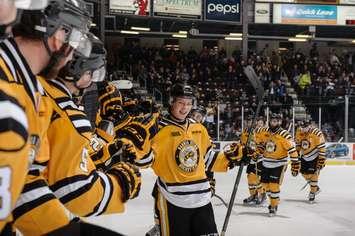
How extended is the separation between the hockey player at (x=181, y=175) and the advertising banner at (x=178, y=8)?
12.6m

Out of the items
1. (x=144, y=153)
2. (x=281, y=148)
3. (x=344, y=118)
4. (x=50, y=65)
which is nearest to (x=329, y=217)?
(x=281, y=148)

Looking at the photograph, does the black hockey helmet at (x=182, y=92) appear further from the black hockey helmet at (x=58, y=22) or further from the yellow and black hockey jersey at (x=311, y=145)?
the yellow and black hockey jersey at (x=311, y=145)

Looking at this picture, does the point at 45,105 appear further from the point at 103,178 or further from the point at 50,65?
the point at 103,178

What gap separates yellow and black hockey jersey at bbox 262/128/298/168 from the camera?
7.41m

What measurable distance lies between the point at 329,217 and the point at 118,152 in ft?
15.4

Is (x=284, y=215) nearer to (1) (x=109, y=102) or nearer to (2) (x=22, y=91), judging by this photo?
(1) (x=109, y=102)

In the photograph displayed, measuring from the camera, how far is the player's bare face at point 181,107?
12.4 feet

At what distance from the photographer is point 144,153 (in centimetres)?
306

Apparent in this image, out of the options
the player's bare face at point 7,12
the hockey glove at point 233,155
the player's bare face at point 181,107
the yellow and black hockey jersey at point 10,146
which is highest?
the player's bare face at point 7,12

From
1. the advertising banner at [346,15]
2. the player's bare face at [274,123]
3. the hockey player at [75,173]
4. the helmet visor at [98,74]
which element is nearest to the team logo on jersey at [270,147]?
the player's bare face at [274,123]

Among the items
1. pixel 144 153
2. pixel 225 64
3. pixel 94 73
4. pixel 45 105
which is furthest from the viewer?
pixel 225 64

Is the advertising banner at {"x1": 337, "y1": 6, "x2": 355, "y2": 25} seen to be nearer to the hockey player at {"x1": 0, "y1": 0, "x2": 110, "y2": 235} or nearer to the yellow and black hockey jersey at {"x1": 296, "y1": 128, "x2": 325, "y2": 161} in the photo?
the yellow and black hockey jersey at {"x1": 296, "y1": 128, "x2": 325, "y2": 161}

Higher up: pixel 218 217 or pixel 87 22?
pixel 87 22

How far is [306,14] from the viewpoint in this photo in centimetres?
1788
